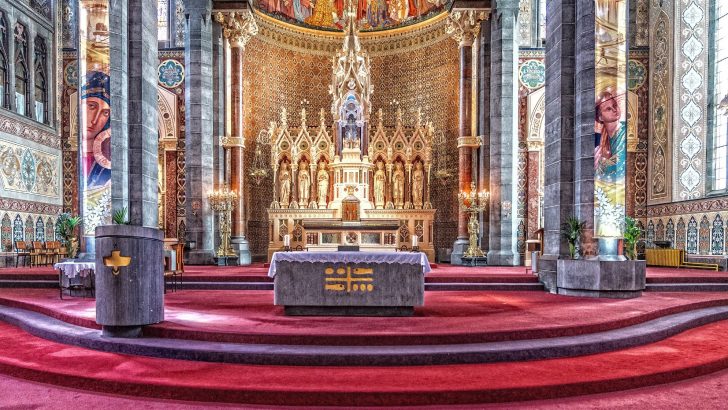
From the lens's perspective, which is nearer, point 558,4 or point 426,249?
point 558,4

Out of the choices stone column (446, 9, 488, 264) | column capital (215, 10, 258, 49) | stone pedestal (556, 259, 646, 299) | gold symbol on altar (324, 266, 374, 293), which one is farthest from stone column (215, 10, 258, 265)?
stone pedestal (556, 259, 646, 299)

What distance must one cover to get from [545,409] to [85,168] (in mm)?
10223

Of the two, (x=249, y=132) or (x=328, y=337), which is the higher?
(x=249, y=132)

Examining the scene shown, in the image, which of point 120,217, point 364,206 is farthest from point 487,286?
point 364,206

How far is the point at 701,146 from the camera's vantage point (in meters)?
17.7

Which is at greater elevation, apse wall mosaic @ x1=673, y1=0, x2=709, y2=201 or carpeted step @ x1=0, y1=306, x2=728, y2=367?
apse wall mosaic @ x1=673, y1=0, x2=709, y2=201

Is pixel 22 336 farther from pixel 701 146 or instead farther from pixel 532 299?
pixel 701 146

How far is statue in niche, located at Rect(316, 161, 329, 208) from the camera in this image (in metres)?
19.3

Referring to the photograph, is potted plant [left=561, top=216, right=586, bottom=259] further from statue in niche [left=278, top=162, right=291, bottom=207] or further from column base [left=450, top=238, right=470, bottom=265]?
statue in niche [left=278, top=162, right=291, bottom=207]

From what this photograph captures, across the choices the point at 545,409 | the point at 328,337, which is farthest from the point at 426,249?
the point at 545,409

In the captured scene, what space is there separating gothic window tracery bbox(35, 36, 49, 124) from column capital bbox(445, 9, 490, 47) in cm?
1559

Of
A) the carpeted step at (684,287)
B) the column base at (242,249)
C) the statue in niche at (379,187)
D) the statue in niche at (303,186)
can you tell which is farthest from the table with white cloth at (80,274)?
the carpeted step at (684,287)

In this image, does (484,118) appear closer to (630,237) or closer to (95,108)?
(630,237)

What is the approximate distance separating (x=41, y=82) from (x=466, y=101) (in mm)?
16233
